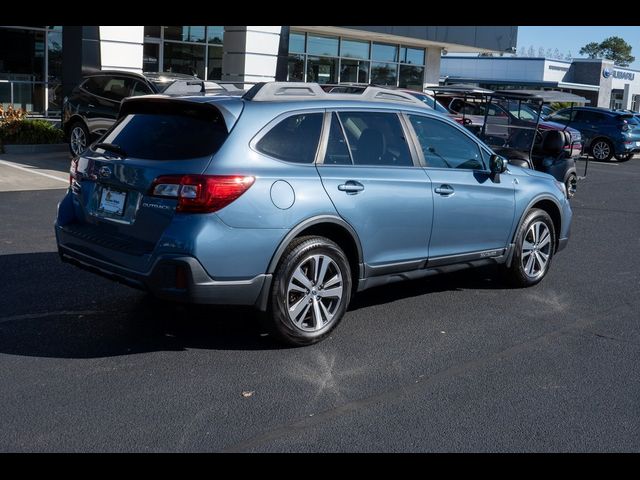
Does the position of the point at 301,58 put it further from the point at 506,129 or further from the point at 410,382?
the point at 410,382

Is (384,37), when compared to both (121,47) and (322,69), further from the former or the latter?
(121,47)

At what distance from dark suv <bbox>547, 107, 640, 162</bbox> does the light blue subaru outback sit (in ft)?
66.5

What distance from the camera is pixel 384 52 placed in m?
31.4

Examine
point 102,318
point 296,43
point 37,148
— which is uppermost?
point 296,43

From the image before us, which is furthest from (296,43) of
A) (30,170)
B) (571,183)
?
(30,170)

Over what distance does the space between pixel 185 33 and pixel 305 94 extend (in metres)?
19.3

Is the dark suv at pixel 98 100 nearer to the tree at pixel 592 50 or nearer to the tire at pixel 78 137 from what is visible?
the tire at pixel 78 137

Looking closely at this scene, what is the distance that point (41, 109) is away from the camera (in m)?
22.5

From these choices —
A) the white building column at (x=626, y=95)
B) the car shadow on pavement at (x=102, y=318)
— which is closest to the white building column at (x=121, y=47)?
the car shadow on pavement at (x=102, y=318)
